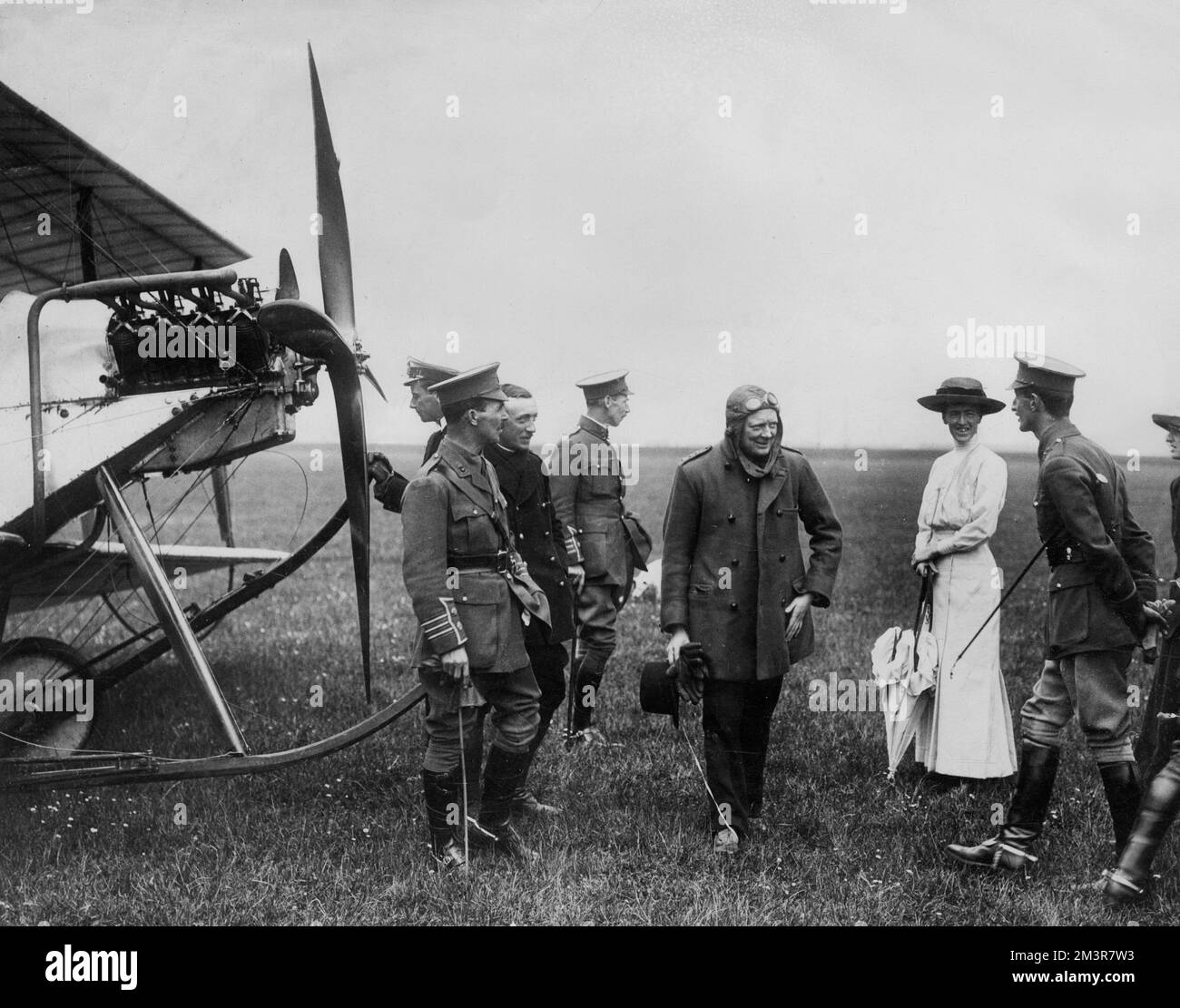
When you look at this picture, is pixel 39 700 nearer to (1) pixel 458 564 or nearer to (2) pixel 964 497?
(1) pixel 458 564

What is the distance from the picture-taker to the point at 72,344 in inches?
226

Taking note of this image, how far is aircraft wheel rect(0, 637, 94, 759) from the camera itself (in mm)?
6398

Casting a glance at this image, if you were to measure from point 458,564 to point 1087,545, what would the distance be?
9.39ft

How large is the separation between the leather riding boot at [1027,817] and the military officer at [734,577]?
1108mm

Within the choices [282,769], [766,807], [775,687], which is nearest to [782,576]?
[775,687]

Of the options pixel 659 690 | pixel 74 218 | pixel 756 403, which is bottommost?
pixel 659 690

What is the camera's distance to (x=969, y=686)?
545 cm

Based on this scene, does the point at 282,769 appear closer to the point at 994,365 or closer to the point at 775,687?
the point at 775,687

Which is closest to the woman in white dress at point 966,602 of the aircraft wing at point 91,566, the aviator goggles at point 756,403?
the aviator goggles at point 756,403

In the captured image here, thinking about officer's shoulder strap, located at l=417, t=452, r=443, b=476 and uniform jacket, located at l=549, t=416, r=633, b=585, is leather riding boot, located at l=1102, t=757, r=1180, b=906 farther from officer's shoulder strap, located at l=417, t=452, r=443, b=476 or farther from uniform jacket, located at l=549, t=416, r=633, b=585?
uniform jacket, located at l=549, t=416, r=633, b=585

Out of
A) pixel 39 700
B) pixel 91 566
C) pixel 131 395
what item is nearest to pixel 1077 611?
pixel 131 395

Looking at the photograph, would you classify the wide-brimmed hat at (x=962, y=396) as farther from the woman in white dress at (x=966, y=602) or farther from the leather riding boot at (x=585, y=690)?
the leather riding boot at (x=585, y=690)

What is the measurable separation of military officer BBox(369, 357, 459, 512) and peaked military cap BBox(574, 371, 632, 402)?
1268 mm

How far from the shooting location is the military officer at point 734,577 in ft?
15.9
